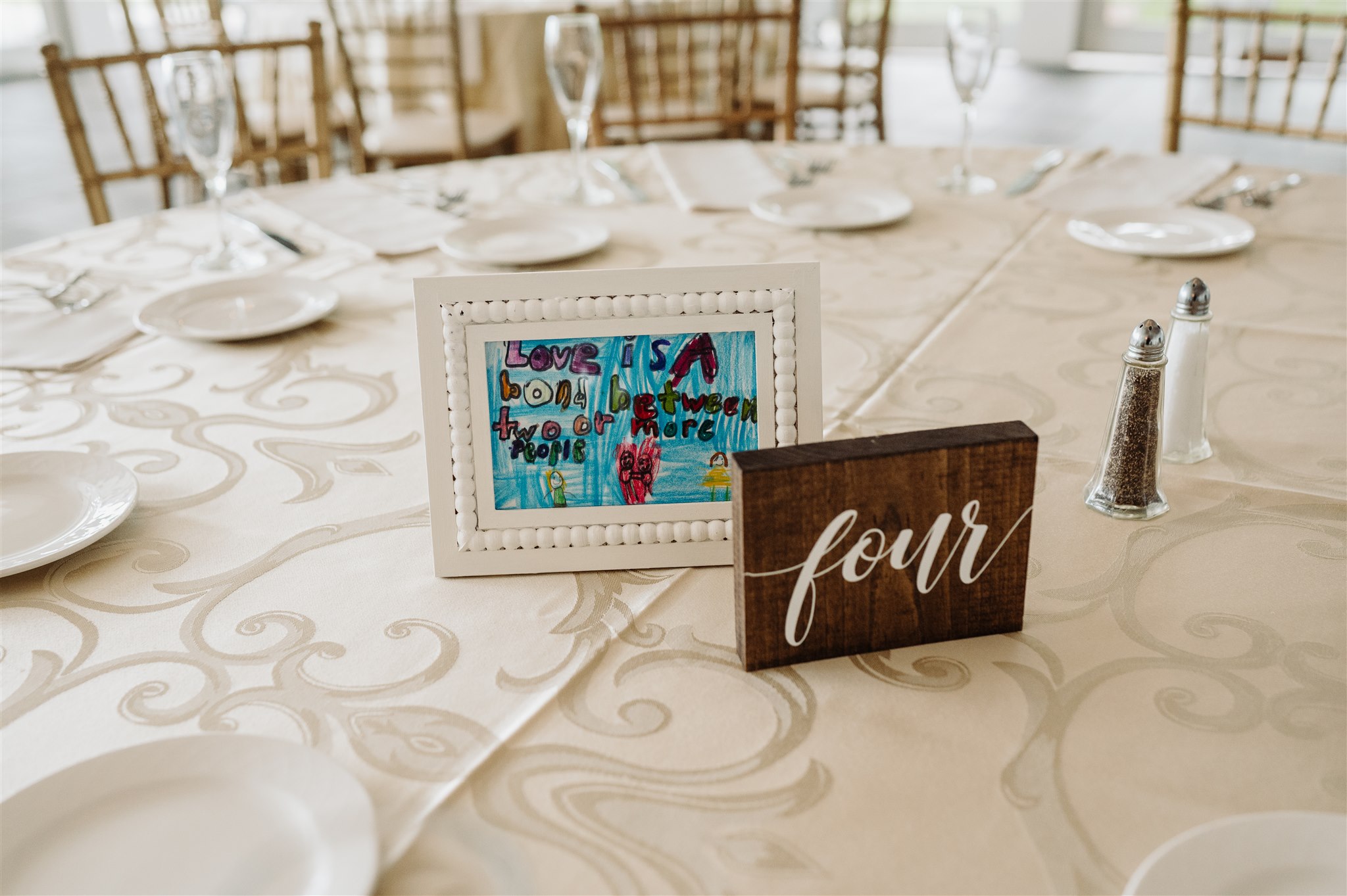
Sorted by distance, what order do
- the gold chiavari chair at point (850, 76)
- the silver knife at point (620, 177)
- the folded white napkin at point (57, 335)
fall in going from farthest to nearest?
the gold chiavari chair at point (850, 76) < the silver knife at point (620, 177) < the folded white napkin at point (57, 335)

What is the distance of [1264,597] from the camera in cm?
64

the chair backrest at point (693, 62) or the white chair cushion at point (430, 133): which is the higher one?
the chair backrest at point (693, 62)

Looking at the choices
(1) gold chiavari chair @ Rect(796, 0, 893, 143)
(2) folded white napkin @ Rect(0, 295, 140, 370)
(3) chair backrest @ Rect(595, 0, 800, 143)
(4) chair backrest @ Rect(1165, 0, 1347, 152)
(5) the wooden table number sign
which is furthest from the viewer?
(1) gold chiavari chair @ Rect(796, 0, 893, 143)

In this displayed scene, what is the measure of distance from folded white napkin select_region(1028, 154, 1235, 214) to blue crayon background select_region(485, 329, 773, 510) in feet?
3.00

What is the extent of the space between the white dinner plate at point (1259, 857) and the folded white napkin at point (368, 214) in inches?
42.1

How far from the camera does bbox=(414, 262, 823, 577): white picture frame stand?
65cm

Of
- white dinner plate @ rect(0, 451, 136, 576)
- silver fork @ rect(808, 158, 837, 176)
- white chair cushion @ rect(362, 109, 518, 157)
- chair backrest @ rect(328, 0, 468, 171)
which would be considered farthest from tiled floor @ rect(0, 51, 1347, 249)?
white dinner plate @ rect(0, 451, 136, 576)

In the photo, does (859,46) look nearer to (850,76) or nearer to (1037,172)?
(850,76)

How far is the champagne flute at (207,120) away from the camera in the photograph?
117 cm

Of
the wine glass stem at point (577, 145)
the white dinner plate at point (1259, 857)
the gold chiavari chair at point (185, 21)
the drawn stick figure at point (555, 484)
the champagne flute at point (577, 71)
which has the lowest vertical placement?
the white dinner plate at point (1259, 857)

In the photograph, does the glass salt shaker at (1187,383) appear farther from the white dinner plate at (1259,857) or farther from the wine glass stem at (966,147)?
the wine glass stem at (966,147)

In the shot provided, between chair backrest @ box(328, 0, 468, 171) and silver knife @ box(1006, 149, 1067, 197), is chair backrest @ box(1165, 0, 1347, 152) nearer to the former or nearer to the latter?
silver knife @ box(1006, 149, 1067, 197)

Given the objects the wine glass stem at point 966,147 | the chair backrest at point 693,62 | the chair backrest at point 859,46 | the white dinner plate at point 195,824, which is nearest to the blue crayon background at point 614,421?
the white dinner plate at point 195,824

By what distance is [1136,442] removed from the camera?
0.71m
